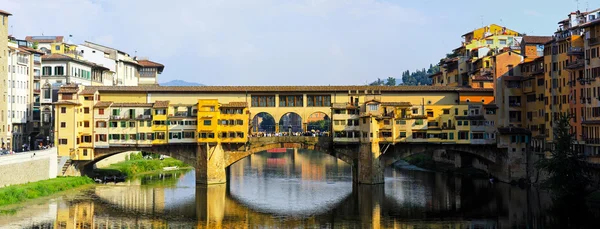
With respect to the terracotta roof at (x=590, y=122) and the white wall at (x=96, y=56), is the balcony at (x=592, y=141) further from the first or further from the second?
the white wall at (x=96, y=56)

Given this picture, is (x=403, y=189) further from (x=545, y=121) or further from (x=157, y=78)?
(x=157, y=78)

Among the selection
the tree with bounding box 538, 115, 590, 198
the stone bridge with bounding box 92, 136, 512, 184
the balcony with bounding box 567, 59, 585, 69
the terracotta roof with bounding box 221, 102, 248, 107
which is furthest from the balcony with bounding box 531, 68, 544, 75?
the terracotta roof with bounding box 221, 102, 248, 107

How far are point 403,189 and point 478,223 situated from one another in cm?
1560

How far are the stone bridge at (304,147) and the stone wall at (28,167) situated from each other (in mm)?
4417

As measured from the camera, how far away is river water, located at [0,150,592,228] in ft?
157

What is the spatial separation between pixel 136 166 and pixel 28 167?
20460 millimetres

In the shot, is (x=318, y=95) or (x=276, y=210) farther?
(x=318, y=95)

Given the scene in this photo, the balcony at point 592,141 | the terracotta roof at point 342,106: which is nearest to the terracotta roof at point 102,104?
the terracotta roof at point 342,106

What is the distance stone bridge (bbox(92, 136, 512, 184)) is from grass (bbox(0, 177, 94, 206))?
3924 mm

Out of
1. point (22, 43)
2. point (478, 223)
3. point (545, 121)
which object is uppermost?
point (22, 43)

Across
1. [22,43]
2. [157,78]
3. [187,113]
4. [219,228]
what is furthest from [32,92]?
[219,228]

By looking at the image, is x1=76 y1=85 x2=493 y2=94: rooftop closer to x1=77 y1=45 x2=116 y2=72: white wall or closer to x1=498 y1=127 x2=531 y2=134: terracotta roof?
x1=498 y1=127 x2=531 y2=134: terracotta roof

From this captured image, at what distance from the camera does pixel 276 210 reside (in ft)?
174

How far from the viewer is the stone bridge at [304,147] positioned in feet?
214
